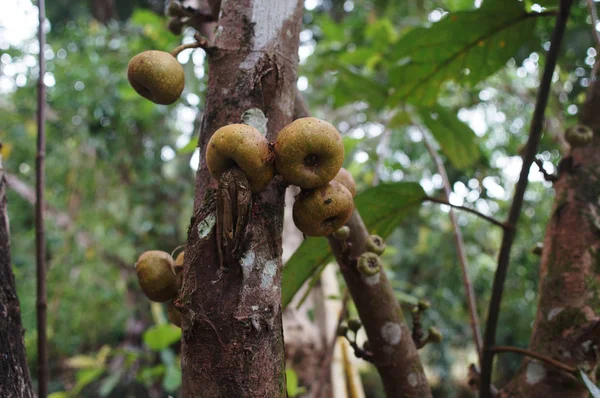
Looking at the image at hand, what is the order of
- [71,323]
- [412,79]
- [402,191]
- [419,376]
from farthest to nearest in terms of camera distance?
[71,323] → [412,79] → [402,191] → [419,376]

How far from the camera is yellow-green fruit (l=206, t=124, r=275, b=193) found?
743mm

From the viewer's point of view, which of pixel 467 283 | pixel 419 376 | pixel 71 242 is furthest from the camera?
pixel 71 242

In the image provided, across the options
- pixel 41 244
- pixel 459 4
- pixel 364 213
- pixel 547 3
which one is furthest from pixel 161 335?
pixel 459 4

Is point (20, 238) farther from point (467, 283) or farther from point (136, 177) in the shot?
point (467, 283)

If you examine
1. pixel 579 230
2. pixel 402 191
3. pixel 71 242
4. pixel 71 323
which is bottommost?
pixel 579 230

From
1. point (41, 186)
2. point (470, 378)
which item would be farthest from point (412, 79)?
point (41, 186)

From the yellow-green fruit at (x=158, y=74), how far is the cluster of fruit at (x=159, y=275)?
305 millimetres

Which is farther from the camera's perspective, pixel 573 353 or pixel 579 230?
pixel 579 230

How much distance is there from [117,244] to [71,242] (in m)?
0.48

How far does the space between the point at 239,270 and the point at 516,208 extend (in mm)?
760

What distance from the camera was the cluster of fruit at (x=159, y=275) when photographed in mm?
956

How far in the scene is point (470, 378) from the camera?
4.31 ft

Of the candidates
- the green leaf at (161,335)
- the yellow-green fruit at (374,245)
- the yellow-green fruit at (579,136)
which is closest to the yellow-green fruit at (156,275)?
the yellow-green fruit at (374,245)

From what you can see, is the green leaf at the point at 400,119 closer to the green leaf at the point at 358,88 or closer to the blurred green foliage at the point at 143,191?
the green leaf at the point at 358,88
